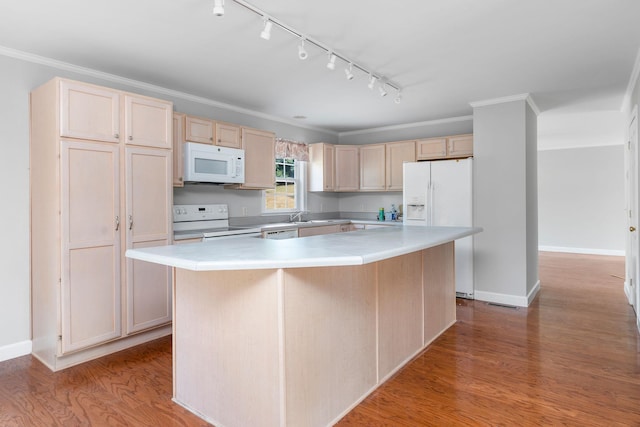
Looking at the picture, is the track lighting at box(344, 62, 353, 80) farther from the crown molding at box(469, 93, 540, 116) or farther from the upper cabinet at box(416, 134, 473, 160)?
the upper cabinet at box(416, 134, 473, 160)

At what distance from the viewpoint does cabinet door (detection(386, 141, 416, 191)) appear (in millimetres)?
5512

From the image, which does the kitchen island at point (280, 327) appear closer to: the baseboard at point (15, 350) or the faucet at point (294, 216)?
the baseboard at point (15, 350)

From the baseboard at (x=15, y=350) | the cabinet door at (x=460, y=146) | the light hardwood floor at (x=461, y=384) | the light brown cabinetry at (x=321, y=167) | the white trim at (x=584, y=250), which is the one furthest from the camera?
the white trim at (x=584, y=250)

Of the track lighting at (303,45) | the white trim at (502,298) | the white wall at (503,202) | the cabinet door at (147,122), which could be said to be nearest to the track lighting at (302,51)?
the track lighting at (303,45)

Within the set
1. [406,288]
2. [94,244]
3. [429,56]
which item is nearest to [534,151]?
[429,56]

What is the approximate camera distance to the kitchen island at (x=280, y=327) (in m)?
1.81

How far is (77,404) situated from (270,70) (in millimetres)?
2906

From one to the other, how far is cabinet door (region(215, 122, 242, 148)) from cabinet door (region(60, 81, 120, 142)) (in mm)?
1288

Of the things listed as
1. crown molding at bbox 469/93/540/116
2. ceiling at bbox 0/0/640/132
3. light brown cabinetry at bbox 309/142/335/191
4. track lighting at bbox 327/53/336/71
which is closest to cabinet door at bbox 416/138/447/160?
crown molding at bbox 469/93/540/116

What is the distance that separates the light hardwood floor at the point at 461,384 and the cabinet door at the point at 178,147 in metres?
1.55

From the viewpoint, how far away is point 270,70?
3.43 meters

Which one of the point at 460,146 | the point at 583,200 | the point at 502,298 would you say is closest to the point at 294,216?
the point at 460,146

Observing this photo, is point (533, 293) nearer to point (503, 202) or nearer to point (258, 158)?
point (503, 202)

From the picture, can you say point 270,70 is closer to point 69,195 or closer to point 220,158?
point 220,158
